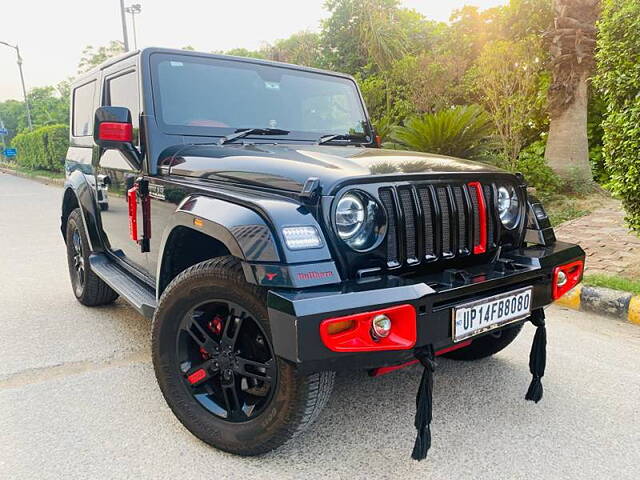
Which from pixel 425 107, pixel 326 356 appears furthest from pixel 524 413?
pixel 425 107

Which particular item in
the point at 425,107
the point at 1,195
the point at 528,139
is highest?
the point at 425,107

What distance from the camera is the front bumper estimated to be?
176 centimetres

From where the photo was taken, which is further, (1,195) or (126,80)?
(1,195)

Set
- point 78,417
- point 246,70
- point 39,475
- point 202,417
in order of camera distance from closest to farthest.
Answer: point 39,475, point 202,417, point 78,417, point 246,70

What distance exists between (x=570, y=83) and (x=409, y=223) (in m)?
7.14

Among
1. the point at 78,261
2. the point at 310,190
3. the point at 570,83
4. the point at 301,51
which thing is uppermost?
the point at 301,51

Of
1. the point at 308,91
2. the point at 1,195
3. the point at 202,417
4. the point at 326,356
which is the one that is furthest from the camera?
the point at 1,195

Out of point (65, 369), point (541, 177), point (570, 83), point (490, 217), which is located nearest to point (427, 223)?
point (490, 217)

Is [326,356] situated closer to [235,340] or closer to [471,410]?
[235,340]

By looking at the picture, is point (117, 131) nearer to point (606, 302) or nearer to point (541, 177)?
point (606, 302)

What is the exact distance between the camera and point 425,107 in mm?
10523

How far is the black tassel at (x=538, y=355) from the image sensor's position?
2.54m

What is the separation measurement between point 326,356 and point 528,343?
7.31 ft

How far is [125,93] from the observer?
3.30m
